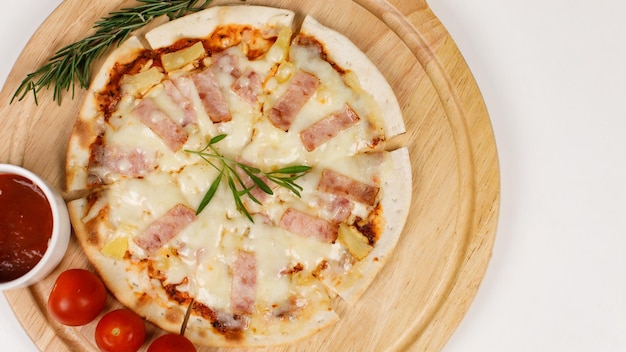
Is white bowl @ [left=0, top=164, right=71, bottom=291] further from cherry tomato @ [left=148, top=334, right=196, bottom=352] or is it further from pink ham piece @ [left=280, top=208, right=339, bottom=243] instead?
pink ham piece @ [left=280, top=208, right=339, bottom=243]

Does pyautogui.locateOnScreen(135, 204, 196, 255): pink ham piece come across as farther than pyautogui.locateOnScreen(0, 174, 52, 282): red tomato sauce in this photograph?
Yes

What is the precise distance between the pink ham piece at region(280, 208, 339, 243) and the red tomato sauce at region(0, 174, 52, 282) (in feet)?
→ 3.94

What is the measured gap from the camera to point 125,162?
322 cm

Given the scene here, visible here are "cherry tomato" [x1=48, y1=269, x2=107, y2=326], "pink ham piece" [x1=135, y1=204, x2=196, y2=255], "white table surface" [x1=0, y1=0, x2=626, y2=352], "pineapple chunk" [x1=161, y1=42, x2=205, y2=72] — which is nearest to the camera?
"cherry tomato" [x1=48, y1=269, x2=107, y2=326]

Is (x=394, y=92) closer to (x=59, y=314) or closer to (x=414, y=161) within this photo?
(x=414, y=161)

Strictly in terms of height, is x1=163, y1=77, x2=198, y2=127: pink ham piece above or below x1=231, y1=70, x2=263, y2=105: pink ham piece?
below

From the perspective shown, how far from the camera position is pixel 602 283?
12.3 ft

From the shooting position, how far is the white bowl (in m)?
2.95

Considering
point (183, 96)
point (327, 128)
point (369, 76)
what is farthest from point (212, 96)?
point (369, 76)

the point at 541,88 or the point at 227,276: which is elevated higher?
the point at 541,88

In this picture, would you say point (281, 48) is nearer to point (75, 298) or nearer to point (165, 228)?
point (165, 228)

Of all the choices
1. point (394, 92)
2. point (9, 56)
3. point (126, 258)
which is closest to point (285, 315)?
point (126, 258)

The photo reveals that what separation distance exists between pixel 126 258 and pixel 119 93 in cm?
89

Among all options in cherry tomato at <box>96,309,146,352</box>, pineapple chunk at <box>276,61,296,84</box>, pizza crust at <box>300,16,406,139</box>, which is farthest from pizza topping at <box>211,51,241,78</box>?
cherry tomato at <box>96,309,146,352</box>
